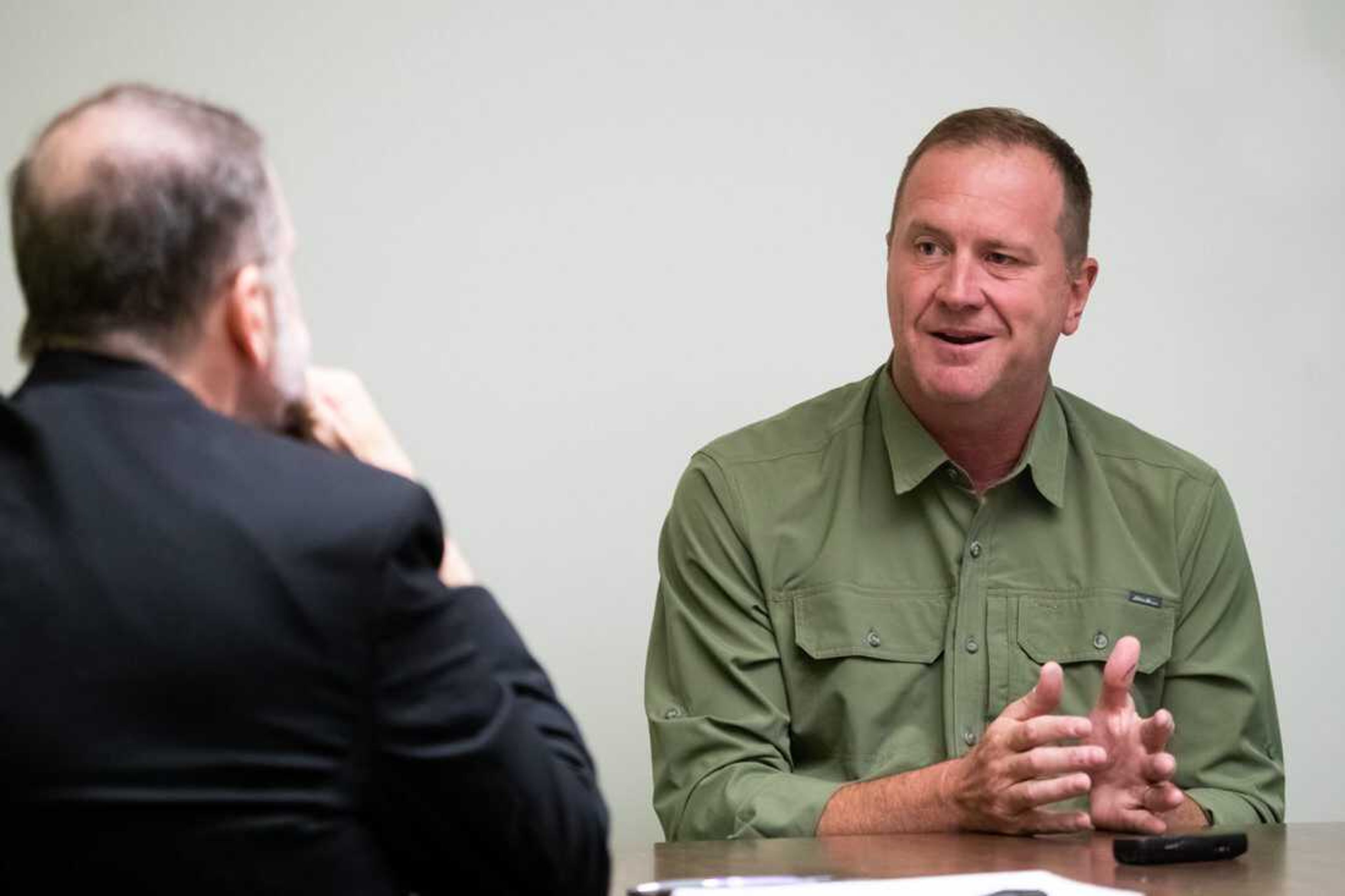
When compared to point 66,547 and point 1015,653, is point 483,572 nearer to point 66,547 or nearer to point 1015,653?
point 1015,653

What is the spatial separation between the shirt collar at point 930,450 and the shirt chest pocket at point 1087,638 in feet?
0.48

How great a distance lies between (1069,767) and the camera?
1.94m

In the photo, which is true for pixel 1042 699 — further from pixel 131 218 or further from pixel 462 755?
pixel 131 218

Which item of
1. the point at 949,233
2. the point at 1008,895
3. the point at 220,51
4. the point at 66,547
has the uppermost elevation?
the point at 220,51

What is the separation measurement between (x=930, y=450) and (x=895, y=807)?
1.83ft

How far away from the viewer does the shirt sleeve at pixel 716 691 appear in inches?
84.5

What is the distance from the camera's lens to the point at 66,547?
42.6 inches

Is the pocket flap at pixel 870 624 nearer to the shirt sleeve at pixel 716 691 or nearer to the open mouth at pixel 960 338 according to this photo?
the shirt sleeve at pixel 716 691

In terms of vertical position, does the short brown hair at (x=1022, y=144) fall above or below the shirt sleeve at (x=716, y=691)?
above

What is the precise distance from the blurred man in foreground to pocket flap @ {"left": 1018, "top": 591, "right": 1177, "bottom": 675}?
1.24 meters

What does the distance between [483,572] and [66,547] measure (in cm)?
182

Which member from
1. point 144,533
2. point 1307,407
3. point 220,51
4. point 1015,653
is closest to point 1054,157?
point 1015,653

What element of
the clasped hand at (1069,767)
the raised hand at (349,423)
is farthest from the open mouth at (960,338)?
the raised hand at (349,423)

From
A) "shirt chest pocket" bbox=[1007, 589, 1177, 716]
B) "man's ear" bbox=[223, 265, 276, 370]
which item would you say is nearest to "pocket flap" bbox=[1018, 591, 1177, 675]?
"shirt chest pocket" bbox=[1007, 589, 1177, 716]
